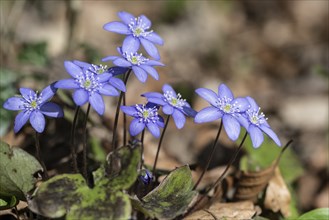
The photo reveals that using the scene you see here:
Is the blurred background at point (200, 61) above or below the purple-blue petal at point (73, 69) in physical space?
below

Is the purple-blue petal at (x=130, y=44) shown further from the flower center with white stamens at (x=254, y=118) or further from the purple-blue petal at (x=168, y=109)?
the flower center with white stamens at (x=254, y=118)

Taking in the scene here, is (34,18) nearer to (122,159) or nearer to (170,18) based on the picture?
(170,18)

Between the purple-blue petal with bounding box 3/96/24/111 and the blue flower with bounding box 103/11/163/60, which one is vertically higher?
the blue flower with bounding box 103/11/163/60

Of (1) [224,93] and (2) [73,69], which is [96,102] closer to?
(2) [73,69]

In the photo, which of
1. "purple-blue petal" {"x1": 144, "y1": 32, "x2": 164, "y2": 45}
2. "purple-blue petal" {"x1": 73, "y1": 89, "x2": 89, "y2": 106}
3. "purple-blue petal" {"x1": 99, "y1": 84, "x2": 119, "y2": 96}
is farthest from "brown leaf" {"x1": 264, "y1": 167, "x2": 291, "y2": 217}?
"purple-blue petal" {"x1": 73, "y1": 89, "x2": 89, "y2": 106}

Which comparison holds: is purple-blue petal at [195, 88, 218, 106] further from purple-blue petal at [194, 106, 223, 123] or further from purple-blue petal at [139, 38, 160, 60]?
purple-blue petal at [139, 38, 160, 60]

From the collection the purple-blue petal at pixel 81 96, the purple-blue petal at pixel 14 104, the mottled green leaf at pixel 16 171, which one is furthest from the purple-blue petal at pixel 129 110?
the mottled green leaf at pixel 16 171
